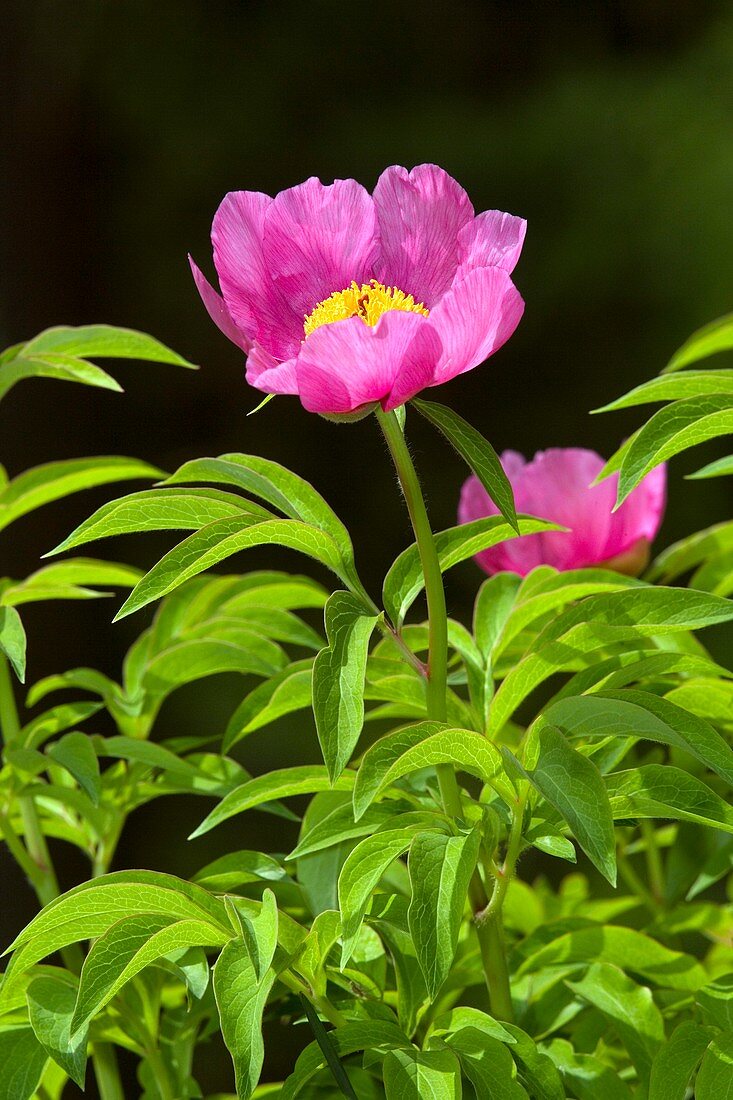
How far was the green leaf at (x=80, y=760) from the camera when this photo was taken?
0.44 meters

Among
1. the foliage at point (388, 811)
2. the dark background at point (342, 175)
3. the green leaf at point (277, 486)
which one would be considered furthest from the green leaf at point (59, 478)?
the dark background at point (342, 175)

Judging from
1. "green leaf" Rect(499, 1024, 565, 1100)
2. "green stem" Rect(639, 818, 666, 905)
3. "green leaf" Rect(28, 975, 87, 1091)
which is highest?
"green leaf" Rect(28, 975, 87, 1091)

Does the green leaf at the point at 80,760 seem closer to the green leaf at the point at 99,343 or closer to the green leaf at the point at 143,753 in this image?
the green leaf at the point at 143,753

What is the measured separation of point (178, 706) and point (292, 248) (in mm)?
1446

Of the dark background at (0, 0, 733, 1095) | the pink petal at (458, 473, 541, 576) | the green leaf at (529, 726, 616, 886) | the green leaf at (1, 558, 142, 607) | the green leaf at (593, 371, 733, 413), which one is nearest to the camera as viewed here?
the green leaf at (529, 726, 616, 886)

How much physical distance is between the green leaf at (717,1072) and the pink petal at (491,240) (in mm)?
265

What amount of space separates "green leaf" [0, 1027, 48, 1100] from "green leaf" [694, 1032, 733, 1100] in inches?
8.7

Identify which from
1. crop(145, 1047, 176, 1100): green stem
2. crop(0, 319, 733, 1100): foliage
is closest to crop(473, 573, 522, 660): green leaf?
crop(0, 319, 733, 1100): foliage

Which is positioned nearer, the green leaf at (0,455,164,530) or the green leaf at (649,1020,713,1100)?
the green leaf at (649,1020,713,1100)

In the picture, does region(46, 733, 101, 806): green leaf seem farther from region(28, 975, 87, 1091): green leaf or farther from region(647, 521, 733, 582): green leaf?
region(647, 521, 733, 582): green leaf

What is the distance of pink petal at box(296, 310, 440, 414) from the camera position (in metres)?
0.35

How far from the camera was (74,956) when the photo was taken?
1.78 ft

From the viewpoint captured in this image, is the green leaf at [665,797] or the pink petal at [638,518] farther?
the pink petal at [638,518]

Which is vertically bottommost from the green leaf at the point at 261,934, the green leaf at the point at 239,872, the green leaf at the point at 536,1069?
the green leaf at the point at 536,1069
